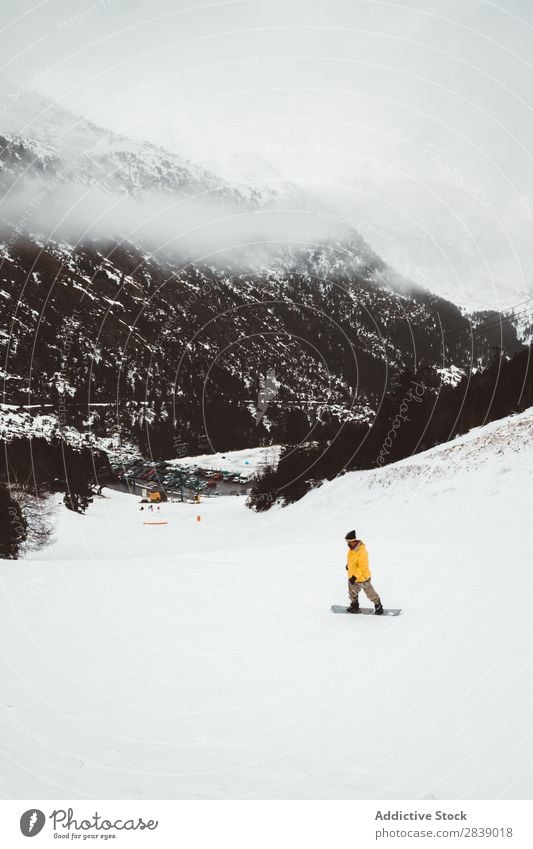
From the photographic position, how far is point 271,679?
8.44 m

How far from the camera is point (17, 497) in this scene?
35.8 meters

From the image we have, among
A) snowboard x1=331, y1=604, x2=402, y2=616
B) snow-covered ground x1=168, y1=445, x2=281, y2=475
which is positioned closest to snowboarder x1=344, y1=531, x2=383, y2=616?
snowboard x1=331, y1=604, x2=402, y2=616

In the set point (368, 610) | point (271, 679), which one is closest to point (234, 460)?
point (368, 610)

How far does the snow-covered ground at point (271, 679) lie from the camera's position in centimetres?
581

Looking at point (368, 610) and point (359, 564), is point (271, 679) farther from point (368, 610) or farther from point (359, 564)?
point (368, 610)

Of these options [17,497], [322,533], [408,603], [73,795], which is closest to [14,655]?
[73,795]

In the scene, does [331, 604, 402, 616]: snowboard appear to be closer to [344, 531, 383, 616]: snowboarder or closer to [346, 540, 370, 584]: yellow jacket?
[344, 531, 383, 616]: snowboarder

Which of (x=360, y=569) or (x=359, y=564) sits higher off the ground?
(x=359, y=564)

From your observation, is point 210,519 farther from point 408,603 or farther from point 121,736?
point 121,736

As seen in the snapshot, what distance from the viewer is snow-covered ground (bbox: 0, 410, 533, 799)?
581 cm

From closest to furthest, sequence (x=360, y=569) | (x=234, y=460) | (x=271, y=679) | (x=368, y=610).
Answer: (x=271, y=679), (x=360, y=569), (x=368, y=610), (x=234, y=460)

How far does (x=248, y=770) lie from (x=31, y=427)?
170558 millimetres

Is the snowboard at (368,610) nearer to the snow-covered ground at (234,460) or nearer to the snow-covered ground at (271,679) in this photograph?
the snow-covered ground at (271,679)

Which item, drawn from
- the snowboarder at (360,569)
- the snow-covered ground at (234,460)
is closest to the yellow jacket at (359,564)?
the snowboarder at (360,569)
